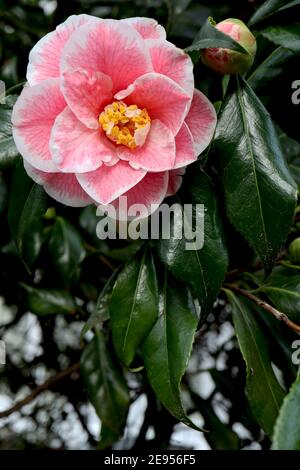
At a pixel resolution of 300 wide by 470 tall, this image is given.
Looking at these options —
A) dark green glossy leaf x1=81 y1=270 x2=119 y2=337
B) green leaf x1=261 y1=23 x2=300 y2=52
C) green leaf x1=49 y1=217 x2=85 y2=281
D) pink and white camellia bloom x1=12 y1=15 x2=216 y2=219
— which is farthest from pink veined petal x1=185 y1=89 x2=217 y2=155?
green leaf x1=49 y1=217 x2=85 y2=281

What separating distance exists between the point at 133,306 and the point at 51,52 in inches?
12.7

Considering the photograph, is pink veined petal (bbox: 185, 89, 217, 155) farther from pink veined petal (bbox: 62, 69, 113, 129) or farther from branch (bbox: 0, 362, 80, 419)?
branch (bbox: 0, 362, 80, 419)

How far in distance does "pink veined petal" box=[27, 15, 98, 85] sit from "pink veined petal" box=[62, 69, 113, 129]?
3cm

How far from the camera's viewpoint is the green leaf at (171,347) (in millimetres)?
684

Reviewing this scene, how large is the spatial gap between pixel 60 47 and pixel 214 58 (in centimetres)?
17

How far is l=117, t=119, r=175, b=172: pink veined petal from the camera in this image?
63 centimetres

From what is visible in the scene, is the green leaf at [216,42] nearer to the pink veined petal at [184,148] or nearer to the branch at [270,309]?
the pink veined petal at [184,148]

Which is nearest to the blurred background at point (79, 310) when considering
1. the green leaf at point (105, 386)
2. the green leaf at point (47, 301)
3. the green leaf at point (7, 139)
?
the green leaf at point (47, 301)

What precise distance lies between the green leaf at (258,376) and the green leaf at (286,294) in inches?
2.2

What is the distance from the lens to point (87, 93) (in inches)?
25.1

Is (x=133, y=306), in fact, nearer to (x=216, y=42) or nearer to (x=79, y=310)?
(x=216, y=42)
